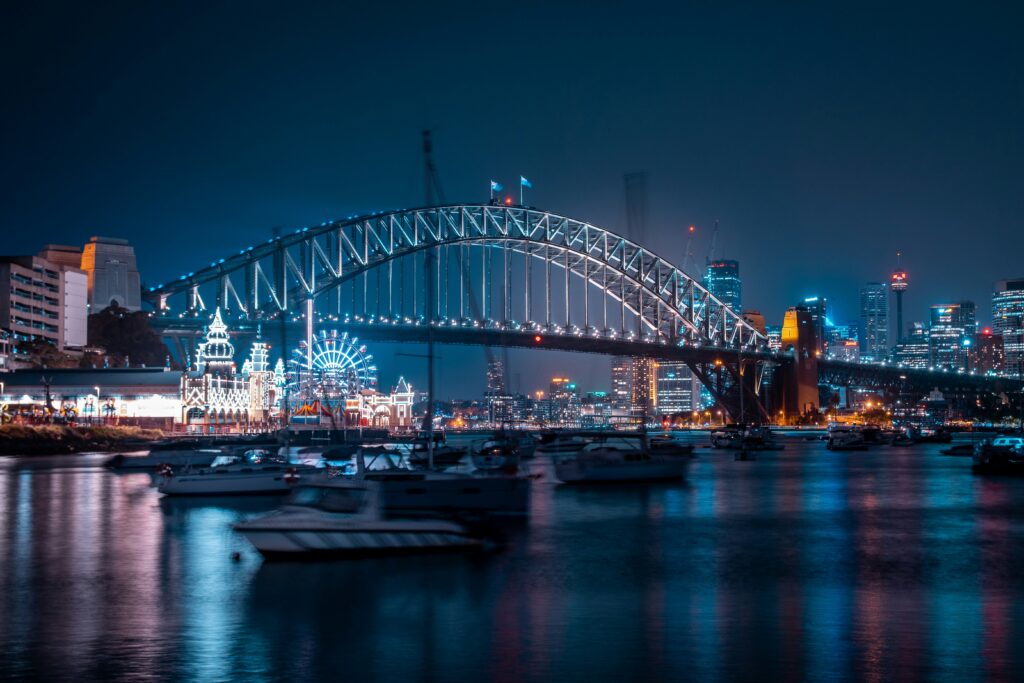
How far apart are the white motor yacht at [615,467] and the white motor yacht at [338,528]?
24.3 metres

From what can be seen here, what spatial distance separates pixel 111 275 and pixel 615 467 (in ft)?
326

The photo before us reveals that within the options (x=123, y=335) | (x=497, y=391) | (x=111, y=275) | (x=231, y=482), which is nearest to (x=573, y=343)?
(x=497, y=391)

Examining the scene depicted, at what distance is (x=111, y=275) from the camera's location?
131750 mm

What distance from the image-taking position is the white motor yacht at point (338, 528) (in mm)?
21766

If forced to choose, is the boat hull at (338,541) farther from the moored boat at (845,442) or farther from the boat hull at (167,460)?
the moored boat at (845,442)

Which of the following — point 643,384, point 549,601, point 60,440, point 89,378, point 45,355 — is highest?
point 45,355

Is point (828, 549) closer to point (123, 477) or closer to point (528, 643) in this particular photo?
point (528, 643)

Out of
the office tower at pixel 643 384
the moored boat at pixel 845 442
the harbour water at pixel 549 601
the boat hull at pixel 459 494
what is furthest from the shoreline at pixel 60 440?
the boat hull at pixel 459 494

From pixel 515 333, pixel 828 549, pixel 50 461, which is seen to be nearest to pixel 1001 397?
pixel 515 333

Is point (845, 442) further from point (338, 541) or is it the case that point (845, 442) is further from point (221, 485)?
point (338, 541)

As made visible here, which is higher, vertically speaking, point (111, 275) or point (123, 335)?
point (111, 275)

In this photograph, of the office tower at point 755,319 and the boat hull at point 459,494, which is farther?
the office tower at point 755,319

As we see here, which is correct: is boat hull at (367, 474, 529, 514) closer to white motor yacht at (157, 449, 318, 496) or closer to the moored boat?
white motor yacht at (157, 449, 318, 496)

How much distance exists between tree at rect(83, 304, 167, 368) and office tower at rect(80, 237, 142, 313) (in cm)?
614
